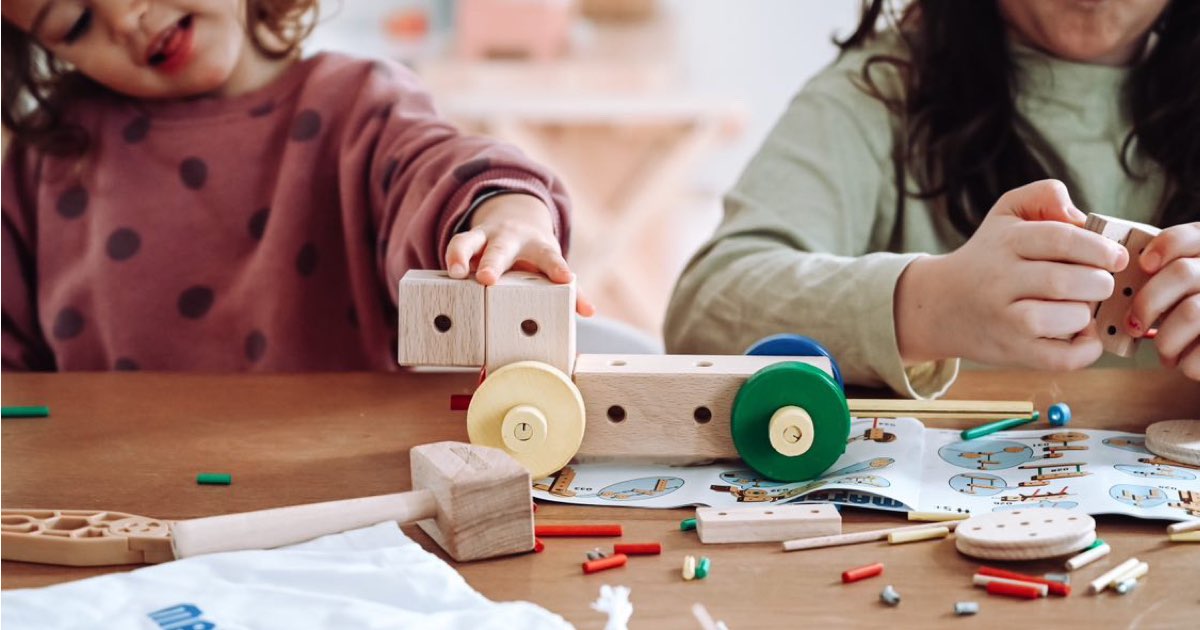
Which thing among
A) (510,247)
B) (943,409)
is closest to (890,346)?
(943,409)

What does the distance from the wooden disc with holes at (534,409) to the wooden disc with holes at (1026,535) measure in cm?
21

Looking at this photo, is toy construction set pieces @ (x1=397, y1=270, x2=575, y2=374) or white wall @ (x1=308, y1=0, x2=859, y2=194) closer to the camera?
toy construction set pieces @ (x1=397, y1=270, x2=575, y2=374)

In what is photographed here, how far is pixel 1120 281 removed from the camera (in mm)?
713

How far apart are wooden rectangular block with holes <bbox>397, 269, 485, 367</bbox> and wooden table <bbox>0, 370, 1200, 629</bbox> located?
73mm

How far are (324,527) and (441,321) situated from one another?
15 centimetres

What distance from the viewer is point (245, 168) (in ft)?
3.82

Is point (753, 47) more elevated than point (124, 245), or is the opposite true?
point (124, 245)

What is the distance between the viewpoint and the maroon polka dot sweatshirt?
1.14 m

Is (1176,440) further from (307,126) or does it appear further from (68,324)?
(68,324)

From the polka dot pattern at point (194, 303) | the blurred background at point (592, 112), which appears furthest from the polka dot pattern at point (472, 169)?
the blurred background at point (592, 112)

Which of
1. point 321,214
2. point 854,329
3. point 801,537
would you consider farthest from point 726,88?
point 801,537

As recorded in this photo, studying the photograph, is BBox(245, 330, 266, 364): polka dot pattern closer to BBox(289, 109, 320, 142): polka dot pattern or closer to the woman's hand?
BBox(289, 109, 320, 142): polka dot pattern

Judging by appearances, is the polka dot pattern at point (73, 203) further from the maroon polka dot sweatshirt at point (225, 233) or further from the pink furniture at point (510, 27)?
the pink furniture at point (510, 27)

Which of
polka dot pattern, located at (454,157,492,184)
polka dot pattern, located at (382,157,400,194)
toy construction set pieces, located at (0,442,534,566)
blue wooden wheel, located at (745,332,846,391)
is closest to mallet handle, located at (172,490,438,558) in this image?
toy construction set pieces, located at (0,442,534,566)
